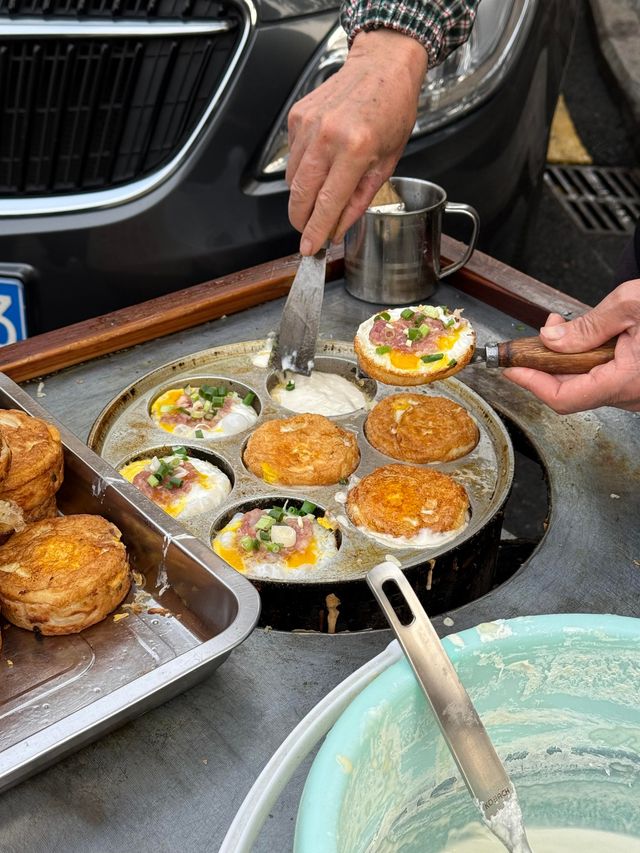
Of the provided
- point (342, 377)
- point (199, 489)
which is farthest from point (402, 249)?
point (199, 489)

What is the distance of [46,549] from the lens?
1.98 meters

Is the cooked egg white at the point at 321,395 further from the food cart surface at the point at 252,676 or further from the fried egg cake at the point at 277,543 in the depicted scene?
the fried egg cake at the point at 277,543

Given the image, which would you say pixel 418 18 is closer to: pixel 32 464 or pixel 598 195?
pixel 32 464

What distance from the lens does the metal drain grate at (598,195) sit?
21.4 ft

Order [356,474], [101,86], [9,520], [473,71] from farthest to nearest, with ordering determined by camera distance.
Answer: [473,71], [101,86], [356,474], [9,520]

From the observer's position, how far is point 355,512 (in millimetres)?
2477

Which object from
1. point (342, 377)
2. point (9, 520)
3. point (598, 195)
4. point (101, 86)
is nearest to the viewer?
point (9, 520)

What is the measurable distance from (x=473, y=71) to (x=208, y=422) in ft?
6.87

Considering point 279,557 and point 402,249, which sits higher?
point 402,249

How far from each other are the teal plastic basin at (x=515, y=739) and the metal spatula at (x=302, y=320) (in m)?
1.53

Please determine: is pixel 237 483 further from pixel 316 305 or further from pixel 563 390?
pixel 563 390

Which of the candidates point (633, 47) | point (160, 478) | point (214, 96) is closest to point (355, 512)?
point (160, 478)

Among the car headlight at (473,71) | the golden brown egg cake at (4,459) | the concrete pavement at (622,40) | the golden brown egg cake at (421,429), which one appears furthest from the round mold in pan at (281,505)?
the concrete pavement at (622,40)

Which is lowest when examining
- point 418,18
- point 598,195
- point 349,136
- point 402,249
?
point 598,195
